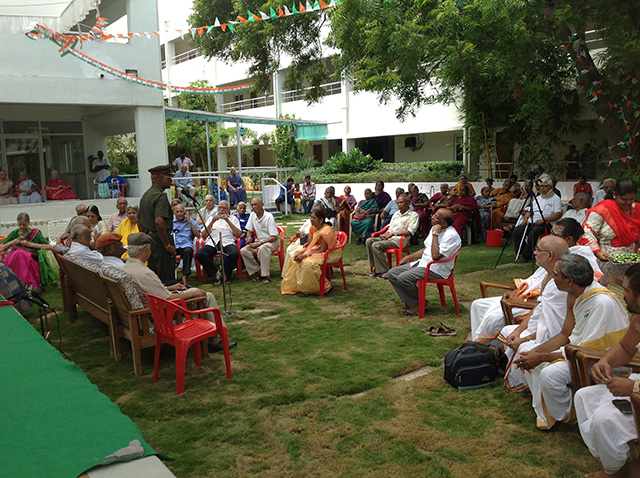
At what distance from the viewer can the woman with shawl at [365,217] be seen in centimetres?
1155

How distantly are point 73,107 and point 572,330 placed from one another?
46.3 ft

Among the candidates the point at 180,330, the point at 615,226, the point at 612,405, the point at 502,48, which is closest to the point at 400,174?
the point at 502,48

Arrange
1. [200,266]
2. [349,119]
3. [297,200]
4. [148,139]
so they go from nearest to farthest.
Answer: [200,266]
[148,139]
[297,200]
[349,119]

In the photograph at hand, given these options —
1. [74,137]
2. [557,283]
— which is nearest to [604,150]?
[557,283]

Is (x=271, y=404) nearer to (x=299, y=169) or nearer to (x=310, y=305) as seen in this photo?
(x=310, y=305)

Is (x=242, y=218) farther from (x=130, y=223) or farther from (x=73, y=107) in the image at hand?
(x=73, y=107)

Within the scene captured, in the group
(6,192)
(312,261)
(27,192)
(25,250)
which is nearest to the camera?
(312,261)

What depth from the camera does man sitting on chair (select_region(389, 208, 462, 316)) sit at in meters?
6.16

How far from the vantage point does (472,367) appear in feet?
14.0

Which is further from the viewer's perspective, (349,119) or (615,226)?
(349,119)

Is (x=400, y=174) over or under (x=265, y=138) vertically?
under

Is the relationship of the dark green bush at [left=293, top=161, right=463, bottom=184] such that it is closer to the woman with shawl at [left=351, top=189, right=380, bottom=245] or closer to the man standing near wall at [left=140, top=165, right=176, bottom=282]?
the woman with shawl at [left=351, top=189, right=380, bottom=245]

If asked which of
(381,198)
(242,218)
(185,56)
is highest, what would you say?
(185,56)

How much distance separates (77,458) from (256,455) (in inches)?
61.2
